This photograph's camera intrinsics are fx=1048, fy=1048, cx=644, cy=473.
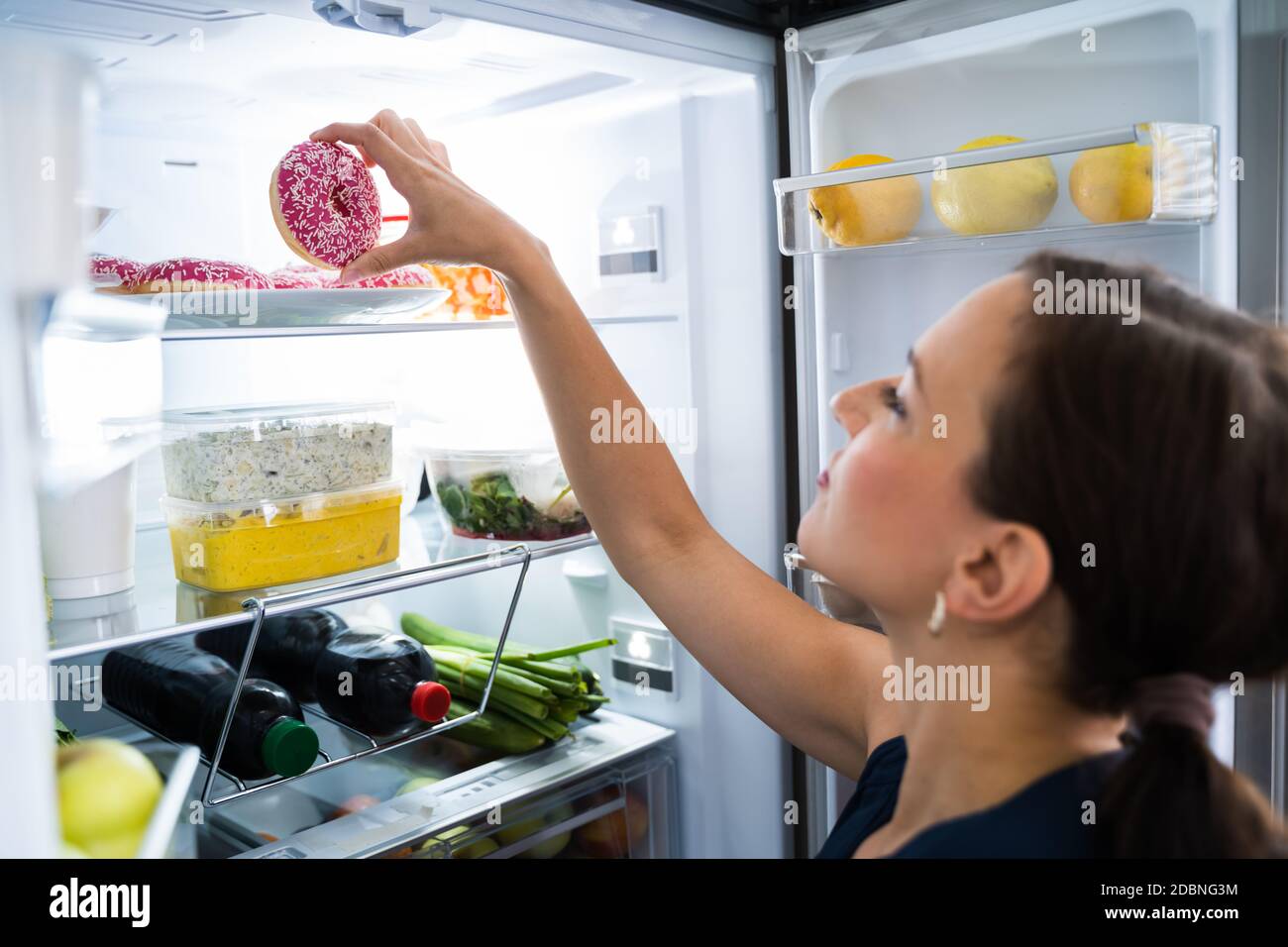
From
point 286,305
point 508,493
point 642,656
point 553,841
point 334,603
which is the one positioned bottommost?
point 553,841

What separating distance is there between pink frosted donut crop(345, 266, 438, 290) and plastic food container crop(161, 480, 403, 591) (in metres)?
0.24

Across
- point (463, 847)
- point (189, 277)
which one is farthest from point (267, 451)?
point (463, 847)

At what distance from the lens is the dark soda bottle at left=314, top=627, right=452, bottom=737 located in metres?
1.27

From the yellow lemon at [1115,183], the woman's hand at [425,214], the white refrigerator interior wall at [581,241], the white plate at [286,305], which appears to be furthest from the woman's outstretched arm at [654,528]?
the yellow lemon at [1115,183]

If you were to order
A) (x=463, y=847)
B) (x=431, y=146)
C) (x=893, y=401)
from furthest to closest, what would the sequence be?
1. (x=463, y=847)
2. (x=431, y=146)
3. (x=893, y=401)

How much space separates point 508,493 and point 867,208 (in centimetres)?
58

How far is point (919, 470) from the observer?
0.79 meters

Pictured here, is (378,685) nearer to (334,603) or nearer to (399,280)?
(334,603)

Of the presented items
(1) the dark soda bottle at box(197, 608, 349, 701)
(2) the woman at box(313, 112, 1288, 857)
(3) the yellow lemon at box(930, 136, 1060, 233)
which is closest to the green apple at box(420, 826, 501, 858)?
(1) the dark soda bottle at box(197, 608, 349, 701)

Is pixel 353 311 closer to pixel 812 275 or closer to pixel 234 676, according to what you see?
pixel 234 676

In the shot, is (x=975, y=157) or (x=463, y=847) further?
(x=463, y=847)

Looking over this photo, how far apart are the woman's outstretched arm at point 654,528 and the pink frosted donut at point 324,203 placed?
37 millimetres
